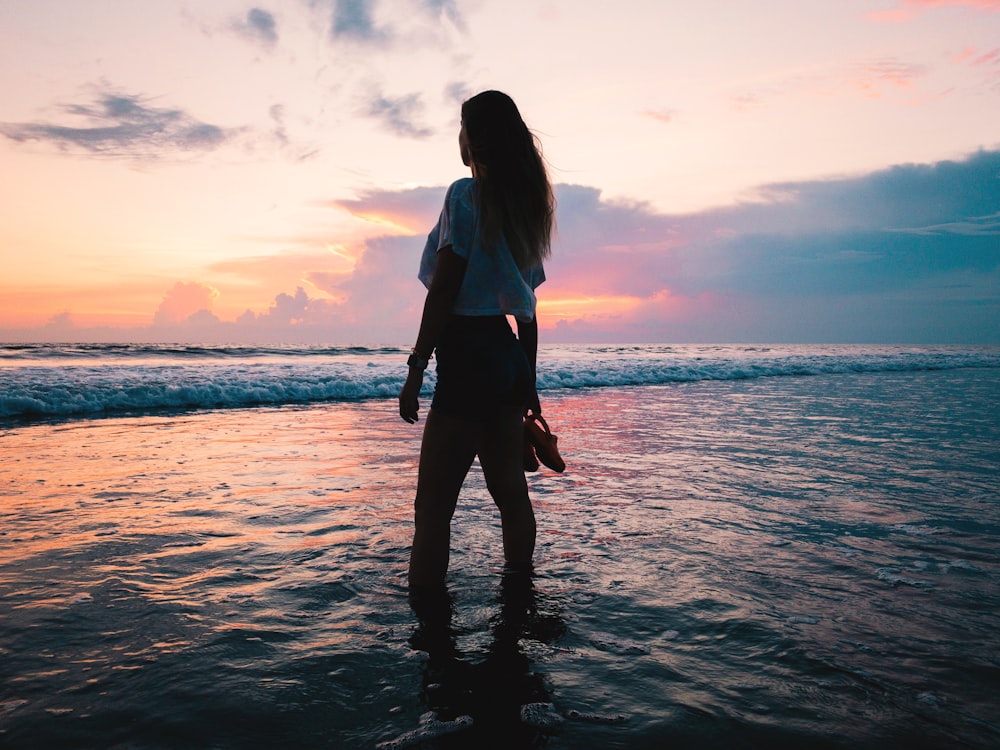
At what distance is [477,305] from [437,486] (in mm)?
875

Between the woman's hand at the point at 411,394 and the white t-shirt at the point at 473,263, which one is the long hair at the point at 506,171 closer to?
the white t-shirt at the point at 473,263

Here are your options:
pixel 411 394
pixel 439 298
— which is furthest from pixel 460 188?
pixel 411 394

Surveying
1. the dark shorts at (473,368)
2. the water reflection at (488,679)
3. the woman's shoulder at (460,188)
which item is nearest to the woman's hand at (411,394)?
the dark shorts at (473,368)

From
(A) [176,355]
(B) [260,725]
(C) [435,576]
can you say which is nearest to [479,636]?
(C) [435,576]

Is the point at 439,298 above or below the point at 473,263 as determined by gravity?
below

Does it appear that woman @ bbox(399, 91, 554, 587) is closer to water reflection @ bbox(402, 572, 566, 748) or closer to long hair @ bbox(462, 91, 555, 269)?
long hair @ bbox(462, 91, 555, 269)

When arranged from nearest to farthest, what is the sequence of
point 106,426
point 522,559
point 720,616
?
point 720,616 < point 522,559 < point 106,426

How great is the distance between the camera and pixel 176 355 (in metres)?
30.6

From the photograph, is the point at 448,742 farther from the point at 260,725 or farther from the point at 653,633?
the point at 653,633

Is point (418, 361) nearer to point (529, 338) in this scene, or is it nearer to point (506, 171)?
point (529, 338)

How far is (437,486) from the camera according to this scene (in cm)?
290

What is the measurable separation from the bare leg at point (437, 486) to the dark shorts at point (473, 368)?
0.26ft

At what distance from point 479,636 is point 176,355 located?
32324mm

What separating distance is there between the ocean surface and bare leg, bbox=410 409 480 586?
19 cm
